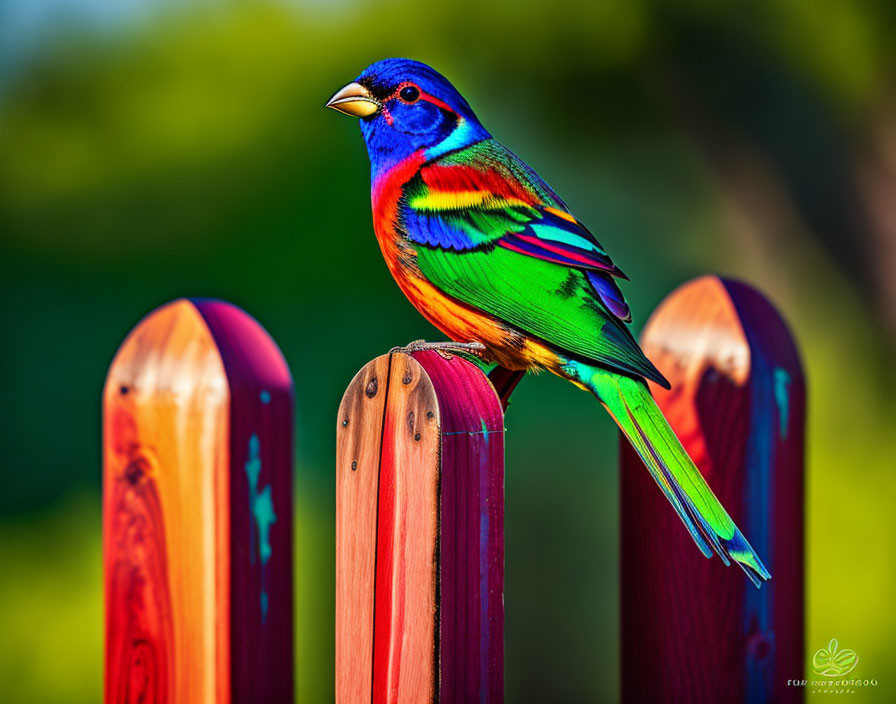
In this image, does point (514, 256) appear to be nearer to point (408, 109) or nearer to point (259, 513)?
point (408, 109)

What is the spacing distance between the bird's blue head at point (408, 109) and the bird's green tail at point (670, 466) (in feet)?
2.32

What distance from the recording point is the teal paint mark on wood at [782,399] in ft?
7.88

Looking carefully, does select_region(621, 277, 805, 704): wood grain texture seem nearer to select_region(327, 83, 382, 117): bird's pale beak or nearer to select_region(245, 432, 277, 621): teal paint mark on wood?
select_region(245, 432, 277, 621): teal paint mark on wood

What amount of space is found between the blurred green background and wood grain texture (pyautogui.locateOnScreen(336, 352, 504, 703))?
10.9 feet

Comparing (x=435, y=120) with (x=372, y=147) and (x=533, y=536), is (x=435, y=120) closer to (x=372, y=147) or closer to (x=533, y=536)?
(x=372, y=147)

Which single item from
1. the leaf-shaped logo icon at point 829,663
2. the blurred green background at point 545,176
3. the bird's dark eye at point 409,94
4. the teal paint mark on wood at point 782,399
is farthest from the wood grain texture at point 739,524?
the blurred green background at point 545,176

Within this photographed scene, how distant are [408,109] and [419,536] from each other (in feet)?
4.00

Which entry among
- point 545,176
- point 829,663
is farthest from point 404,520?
point 545,176

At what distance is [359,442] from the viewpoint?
6.17 feet

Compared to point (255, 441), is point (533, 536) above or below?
below

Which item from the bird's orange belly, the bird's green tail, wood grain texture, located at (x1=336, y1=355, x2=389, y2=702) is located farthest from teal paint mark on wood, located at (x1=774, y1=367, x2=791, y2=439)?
wood grain texture, located at (x1=336, y1=355, x2=389, y2=702)

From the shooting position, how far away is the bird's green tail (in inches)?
75.6

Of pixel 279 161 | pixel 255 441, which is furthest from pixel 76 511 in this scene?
pixel 255 441

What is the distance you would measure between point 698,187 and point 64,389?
377cm
